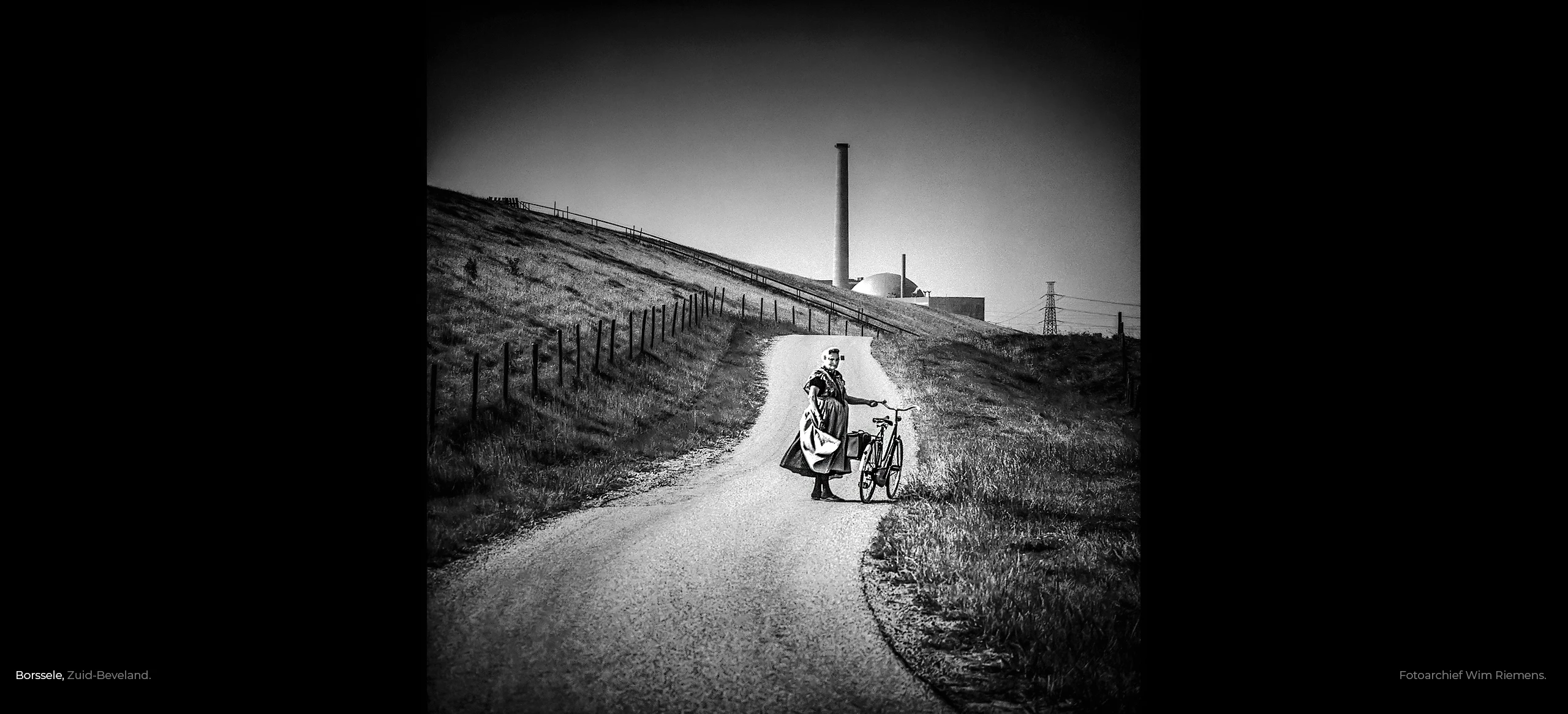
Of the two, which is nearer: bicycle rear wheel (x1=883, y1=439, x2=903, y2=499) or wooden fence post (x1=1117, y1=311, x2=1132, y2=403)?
bicycle rear wheel (x1=883, y1=439, x2=903, y2=499)

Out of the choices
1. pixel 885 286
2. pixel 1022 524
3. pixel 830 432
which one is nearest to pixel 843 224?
pixel 885 286

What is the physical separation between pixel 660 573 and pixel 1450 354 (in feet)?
14.4

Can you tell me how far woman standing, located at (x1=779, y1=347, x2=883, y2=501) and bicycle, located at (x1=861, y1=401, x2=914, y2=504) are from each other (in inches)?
6.0

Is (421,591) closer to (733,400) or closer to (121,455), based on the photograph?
→ (121,455)

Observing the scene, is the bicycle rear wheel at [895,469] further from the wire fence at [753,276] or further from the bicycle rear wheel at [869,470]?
the wire fence at [753,276]

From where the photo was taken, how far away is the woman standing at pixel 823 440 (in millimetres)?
4266

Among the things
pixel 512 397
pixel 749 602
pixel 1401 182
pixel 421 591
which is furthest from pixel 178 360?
pixel 1401 182

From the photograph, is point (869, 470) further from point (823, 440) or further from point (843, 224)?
point (843, 224)

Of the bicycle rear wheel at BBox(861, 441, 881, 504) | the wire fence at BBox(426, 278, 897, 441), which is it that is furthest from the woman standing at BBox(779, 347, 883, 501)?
the wire fence at BBox(426, 278, 897, 441)

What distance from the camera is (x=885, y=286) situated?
5.57 m

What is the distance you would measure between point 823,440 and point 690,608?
5.12 feet

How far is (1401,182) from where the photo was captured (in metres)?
2.80

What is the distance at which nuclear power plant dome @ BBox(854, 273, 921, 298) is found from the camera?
5030 millimetres

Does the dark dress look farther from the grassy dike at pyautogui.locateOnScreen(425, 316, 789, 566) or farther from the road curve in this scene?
the grassy dike at pyautogui.locateOnScreen(425, 316, 789, 566)
